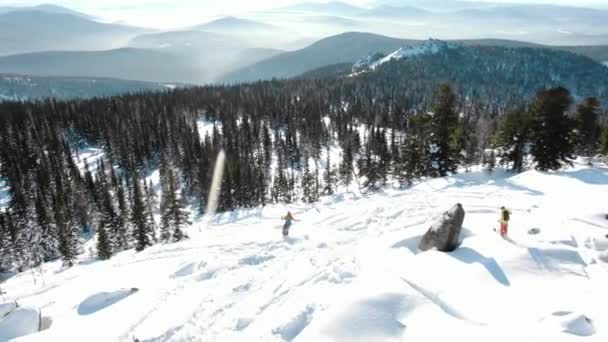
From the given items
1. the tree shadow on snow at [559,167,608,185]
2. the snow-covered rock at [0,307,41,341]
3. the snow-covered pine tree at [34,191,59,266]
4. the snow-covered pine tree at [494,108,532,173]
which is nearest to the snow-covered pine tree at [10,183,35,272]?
the snow-covered pine tree at [34,191,59,266]

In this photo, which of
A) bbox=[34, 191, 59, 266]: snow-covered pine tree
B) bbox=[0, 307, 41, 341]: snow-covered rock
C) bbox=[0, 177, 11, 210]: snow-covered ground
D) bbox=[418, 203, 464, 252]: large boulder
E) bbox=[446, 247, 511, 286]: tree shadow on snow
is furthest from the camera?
bbox=[0, 177, 11, 210]: snow-covered ground

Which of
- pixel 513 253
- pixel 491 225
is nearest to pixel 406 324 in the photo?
pixel 513 253

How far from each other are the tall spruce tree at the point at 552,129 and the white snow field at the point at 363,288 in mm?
17353

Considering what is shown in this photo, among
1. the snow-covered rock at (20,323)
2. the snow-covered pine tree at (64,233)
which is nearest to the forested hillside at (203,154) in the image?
the snow-covered pine tree at (64,233)

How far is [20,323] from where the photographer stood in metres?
13.7

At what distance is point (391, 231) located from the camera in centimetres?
1952

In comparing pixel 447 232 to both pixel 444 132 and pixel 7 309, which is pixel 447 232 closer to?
pixel 7 309

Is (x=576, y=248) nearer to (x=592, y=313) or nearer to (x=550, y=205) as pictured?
(x=592, y=313)

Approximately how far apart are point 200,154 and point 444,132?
76502 mm

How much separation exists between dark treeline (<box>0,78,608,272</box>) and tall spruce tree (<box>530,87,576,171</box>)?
107 mm

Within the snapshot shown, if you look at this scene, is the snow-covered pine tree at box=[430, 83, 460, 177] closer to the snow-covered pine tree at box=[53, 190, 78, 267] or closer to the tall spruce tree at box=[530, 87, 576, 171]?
the tall spruce tree at box=[530, 87, 576, 171]

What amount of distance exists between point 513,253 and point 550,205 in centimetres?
1052

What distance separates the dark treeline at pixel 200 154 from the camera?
40156mm

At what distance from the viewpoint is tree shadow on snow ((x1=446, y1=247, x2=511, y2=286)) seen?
12383 millimetres
